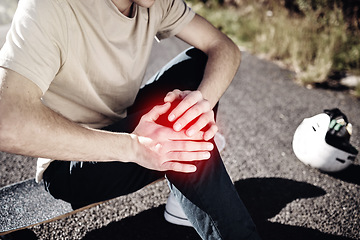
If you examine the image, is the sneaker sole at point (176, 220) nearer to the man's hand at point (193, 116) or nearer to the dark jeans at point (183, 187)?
the dark jeans at point (183, 187)

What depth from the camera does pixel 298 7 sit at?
18.9ft

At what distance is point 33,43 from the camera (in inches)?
37.7

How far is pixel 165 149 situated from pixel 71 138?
0.35 m

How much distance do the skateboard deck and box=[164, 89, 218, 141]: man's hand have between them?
0.72 m

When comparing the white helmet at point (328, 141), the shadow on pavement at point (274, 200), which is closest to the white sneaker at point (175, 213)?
the shadow on pavement at point (274, 200)

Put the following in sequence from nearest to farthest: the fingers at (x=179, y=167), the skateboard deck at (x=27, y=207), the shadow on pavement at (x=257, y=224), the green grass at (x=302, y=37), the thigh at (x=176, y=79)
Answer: the fingers at (x=179, y=167)
the skateboard deck at (x=27, y=207)
the thigh at (x=176, y=79)
the shadow on pavement at (x=257, y=224)
the green grass at (x=302, y=37)

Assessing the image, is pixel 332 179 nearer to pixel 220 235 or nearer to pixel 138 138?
pixel 220 235

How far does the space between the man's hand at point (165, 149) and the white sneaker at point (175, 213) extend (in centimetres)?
57

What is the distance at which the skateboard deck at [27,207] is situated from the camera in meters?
1.43

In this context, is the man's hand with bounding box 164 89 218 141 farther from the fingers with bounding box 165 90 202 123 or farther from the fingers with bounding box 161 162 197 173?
the fingers with bounding box 161 162 197 173

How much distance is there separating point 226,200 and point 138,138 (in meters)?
0.43

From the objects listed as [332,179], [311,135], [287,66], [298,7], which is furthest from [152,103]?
[298,7]

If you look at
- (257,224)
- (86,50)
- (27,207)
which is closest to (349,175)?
(257,224)

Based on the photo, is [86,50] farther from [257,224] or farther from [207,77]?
[257,224]
